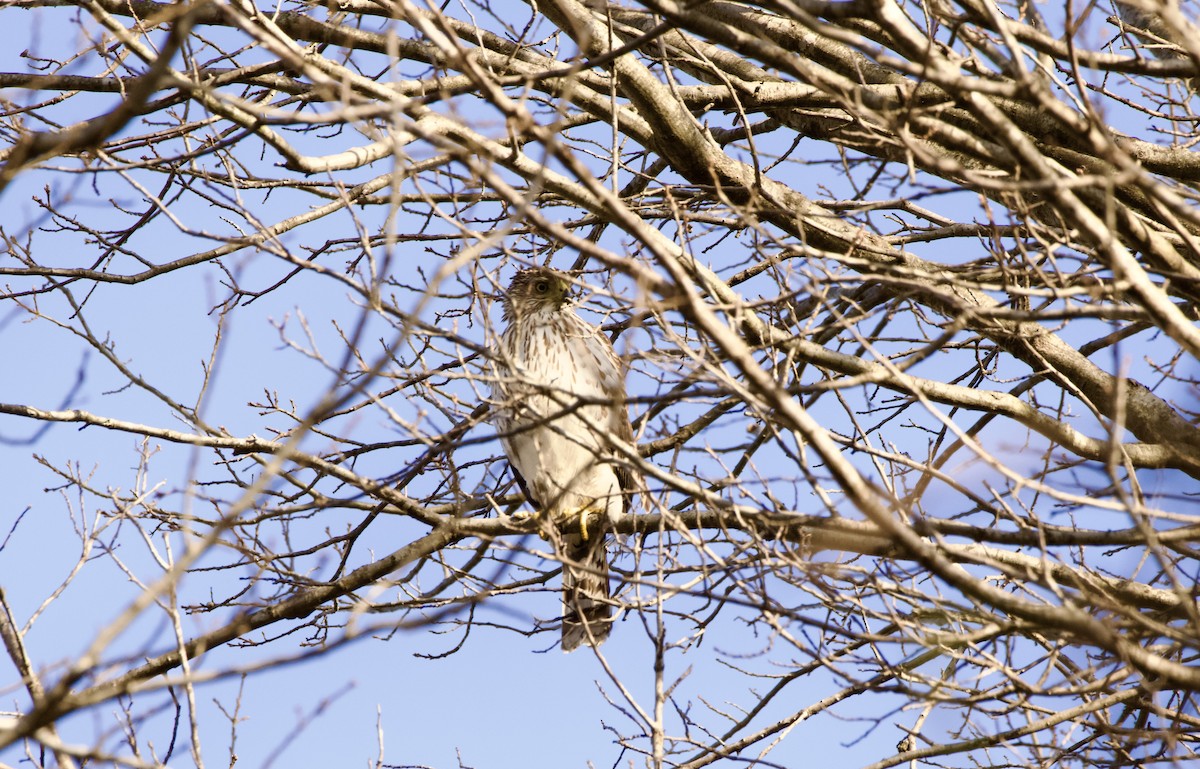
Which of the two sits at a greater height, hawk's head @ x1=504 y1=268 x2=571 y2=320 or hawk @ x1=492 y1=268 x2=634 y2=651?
hawk's head @ x1=504 y1=268 x2=571 y2=320

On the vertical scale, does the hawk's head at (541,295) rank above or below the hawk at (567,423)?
above

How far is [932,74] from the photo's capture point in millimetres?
2689

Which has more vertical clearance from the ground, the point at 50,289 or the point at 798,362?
the point at 50,289

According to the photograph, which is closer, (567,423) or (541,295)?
(567,423)

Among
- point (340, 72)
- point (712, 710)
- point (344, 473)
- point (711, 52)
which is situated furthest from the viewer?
point (711, 52)

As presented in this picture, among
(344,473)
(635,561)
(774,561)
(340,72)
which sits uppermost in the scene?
(340,72)

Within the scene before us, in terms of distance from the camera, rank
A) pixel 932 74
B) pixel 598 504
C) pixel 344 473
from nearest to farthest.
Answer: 1. pixel 932 74
2. pixel 344 473
3. pixel 598 504

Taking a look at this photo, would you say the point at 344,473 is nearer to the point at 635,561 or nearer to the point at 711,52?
the point at 635,561

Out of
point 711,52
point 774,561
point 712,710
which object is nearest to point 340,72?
point 774,561

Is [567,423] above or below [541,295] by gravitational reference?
below

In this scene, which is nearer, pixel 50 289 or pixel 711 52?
pixel 50 289

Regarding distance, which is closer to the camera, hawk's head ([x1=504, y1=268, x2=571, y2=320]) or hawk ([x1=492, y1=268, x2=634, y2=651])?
hawk ([x1=492, y1=268, x2=634, y2=651])

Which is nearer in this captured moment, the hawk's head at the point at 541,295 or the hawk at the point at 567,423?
the hawk at the point at 567,423

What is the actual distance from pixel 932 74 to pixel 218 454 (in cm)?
335
